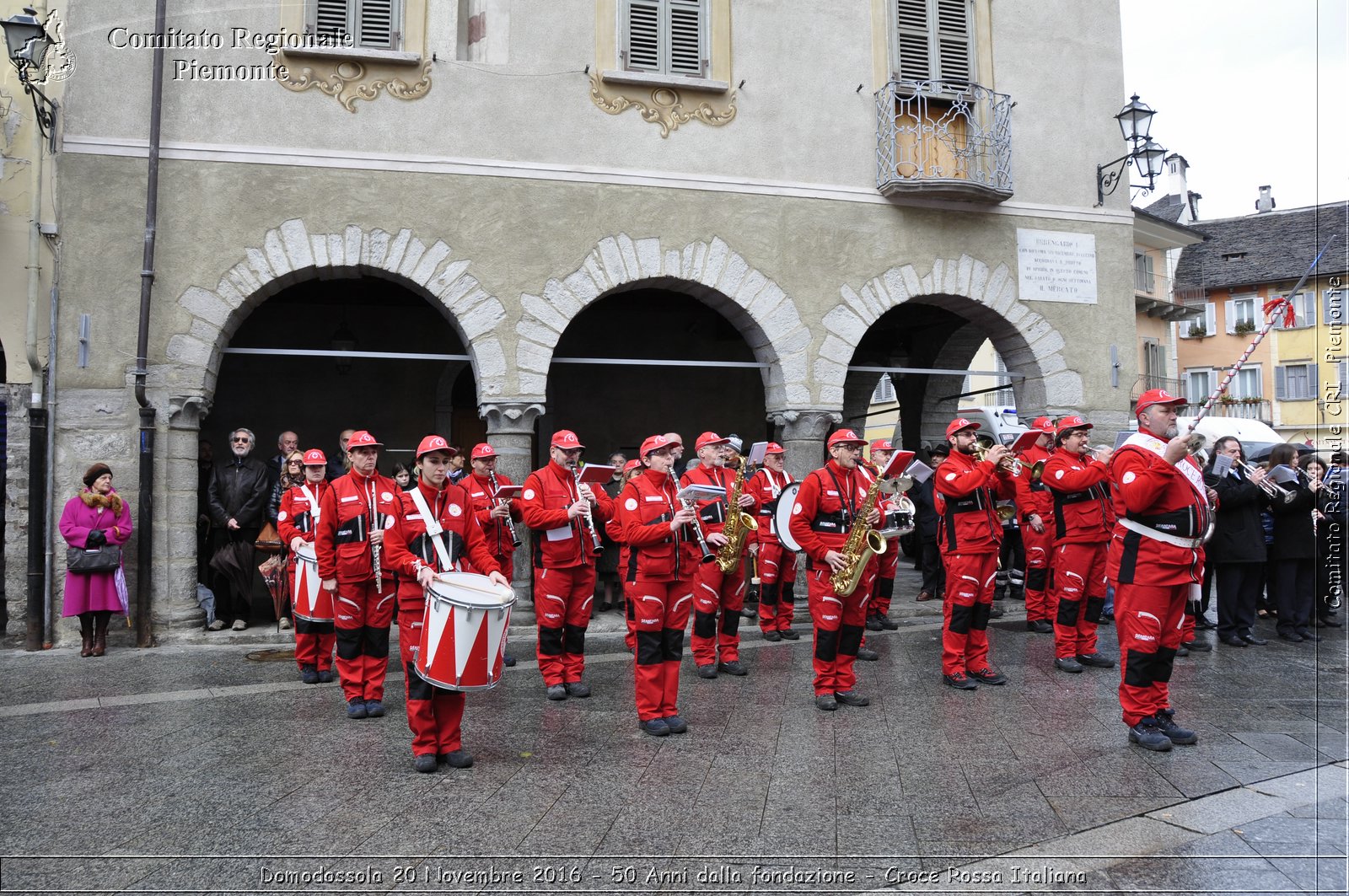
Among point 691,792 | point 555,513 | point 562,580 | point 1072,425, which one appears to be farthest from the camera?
point 1072,425

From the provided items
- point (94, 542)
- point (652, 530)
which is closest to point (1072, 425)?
point (652, 530)

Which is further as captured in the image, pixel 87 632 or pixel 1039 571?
pixel 1039 571

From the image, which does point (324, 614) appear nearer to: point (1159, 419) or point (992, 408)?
point (1159, 419)

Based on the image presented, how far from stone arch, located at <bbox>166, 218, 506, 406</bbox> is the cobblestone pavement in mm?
3535

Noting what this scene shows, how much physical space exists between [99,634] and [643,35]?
27.4ft

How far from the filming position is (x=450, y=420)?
1485 cm

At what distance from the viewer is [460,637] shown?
521cm

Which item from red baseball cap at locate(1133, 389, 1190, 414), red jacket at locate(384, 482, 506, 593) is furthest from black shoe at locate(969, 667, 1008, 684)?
red jacket at locate(384, 482, 506, 593)

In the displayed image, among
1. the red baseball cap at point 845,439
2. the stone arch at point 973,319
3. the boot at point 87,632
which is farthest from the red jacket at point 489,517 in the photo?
the stone arch at point 973,319

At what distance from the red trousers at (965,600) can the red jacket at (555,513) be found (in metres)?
2.66

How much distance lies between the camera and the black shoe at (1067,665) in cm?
801

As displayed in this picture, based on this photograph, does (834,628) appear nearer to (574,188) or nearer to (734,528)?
(734,528)

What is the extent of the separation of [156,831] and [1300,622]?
10.2 meters

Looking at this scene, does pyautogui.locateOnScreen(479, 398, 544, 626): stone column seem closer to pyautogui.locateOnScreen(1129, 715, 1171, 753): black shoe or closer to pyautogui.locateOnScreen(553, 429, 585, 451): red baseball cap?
pyautogui.locateOnScreen(553, 429, 585, 451): red baseball cap
